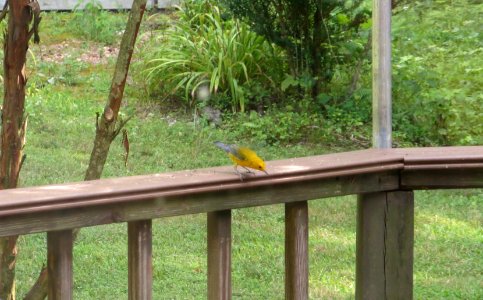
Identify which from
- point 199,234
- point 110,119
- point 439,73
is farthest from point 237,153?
point 439,73

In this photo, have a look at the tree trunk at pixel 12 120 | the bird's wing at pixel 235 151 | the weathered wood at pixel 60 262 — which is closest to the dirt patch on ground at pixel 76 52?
the tree trunk at pixel 12 120

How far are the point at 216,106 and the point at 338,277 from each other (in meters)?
3.92

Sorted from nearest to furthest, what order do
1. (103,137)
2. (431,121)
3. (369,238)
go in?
(369,238) < (103,137) < (431,121)

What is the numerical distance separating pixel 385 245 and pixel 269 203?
1.20 feet

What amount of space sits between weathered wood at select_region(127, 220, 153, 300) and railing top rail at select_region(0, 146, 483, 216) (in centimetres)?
9

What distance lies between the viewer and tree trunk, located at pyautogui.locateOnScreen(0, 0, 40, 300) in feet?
10.5

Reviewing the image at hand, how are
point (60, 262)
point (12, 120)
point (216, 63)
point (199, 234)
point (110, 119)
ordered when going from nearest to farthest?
1. point (60, 262)
2. point (110, 119)
3. point (12, 120)
4. point (199, 234)
5. point (216, 63)

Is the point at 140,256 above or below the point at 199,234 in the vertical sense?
below

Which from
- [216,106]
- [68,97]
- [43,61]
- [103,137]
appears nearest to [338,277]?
[103,137]

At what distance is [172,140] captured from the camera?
8039mm

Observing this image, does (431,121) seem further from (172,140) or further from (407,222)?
(407,222)

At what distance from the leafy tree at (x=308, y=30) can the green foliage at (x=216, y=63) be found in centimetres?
39

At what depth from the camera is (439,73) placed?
7.75 m

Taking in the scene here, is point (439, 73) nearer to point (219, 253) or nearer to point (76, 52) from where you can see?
point (76, 52)
